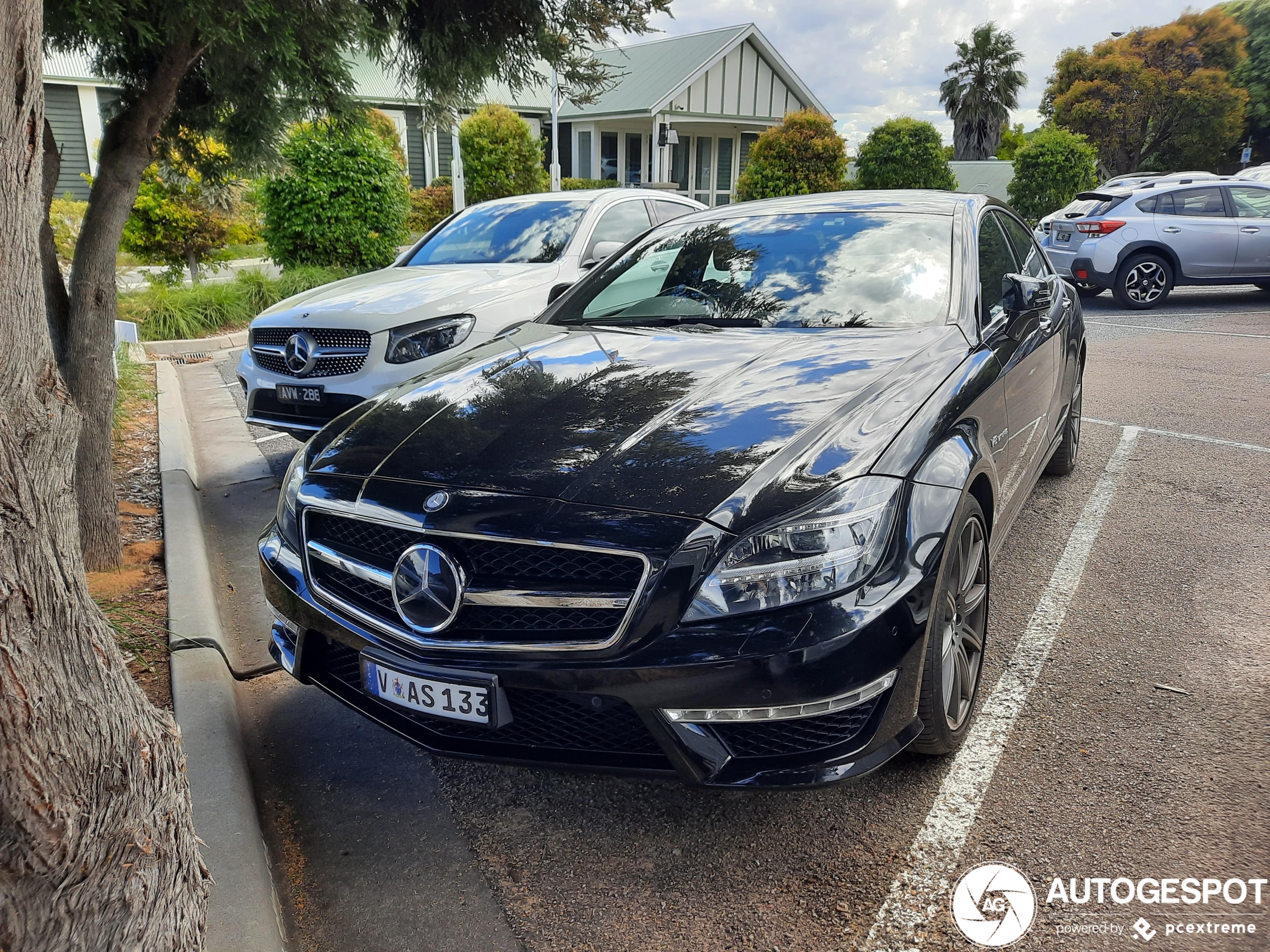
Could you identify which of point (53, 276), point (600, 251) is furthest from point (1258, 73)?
point (53, 276)

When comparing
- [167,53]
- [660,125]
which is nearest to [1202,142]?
[660,125]

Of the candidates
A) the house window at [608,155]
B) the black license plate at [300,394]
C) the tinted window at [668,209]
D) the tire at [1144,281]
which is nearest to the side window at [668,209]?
the tinted window at [668,209]

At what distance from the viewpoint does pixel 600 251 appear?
18.8ft

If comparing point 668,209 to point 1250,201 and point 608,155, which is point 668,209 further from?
point 608,155

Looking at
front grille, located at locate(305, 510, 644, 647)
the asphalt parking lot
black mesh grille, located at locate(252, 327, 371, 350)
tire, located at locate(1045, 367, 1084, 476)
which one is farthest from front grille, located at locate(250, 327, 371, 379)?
tire, located at locate(1045, 367, 1084, 476)

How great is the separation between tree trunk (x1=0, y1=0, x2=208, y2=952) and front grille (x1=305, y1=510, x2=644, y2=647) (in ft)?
2.19

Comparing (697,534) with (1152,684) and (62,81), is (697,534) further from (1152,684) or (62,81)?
(62,81)

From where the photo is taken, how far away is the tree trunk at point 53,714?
1.56 meters

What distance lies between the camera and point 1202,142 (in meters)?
32.3

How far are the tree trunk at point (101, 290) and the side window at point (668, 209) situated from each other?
152 inches

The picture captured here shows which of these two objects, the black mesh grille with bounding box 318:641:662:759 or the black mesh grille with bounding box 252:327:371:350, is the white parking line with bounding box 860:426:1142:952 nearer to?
the black mesh grille with bounding box 318:641:662:759

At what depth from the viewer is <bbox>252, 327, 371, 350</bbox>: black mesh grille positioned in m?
5.35

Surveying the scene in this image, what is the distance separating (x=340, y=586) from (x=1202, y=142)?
124 feet
